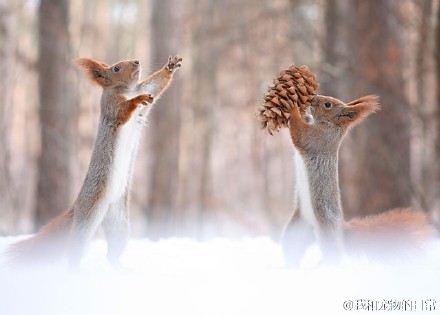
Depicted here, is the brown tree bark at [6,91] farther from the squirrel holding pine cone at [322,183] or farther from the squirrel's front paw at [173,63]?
the squirrel holding pine cone at [322,183]

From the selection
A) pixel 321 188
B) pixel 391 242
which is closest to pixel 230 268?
pixel 321 188

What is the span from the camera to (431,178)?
25.9 feet

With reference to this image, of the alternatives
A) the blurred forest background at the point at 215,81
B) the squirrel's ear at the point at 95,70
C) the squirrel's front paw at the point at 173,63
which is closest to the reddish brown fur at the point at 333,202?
the blurred forest background at the point at 215,81

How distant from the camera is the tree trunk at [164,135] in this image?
732 centimetres

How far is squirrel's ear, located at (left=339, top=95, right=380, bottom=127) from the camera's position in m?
3.22

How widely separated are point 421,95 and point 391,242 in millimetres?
5695

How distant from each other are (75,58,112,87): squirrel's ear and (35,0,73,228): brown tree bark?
351 centimetres

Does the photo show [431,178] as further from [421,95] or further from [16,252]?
[16,252]

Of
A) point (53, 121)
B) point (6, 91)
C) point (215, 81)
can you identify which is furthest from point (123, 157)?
point (215, 81)

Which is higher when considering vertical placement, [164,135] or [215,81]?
[215,81]

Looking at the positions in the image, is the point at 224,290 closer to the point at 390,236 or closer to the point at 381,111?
the point at 390,236

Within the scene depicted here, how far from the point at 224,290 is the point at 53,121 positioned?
16.0 ft

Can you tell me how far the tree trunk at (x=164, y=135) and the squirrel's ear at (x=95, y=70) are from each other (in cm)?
381

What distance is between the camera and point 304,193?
127 inches
